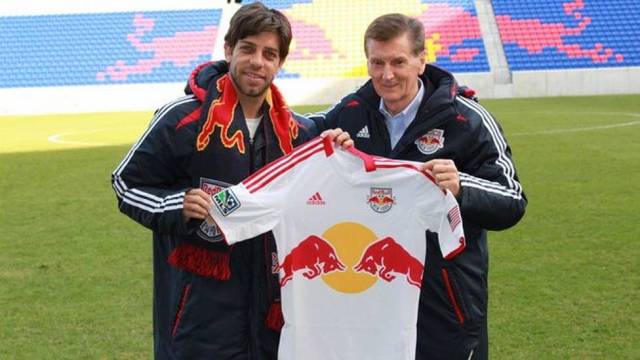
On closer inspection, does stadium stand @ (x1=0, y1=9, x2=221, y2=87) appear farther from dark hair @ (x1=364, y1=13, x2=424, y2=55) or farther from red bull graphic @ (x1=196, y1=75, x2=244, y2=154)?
dark hair @ (x1=364, y1=13, x2=424, y2=55)

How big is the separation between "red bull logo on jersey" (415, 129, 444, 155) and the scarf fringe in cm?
80

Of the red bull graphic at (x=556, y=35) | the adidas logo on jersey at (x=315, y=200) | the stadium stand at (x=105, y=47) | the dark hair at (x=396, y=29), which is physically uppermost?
the dark hair at (x=396, y=29)

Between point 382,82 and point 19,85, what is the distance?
90.1 ft

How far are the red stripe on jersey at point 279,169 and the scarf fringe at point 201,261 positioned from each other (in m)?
0.26

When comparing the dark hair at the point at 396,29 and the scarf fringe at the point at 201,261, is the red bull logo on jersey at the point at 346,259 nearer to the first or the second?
the scarf fringe at the point at 201,261

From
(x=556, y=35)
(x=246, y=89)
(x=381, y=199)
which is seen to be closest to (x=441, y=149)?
(x=381, y=199)

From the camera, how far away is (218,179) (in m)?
3.00

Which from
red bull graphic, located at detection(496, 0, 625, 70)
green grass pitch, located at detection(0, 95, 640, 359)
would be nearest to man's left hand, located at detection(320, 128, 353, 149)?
green grass pitch, located at detection(0, 95, 640, 359)

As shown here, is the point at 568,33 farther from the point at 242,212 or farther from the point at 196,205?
the point at 196,205

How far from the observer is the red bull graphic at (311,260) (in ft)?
9.82

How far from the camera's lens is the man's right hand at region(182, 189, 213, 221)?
9.27ft

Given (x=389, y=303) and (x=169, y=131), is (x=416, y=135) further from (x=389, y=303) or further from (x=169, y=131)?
(x=169, y=131)

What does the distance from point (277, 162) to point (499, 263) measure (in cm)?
389

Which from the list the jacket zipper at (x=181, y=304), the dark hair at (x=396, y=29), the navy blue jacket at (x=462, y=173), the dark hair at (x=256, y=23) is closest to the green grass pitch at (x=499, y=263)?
the navy blue jacket at (x=462, y=173)
